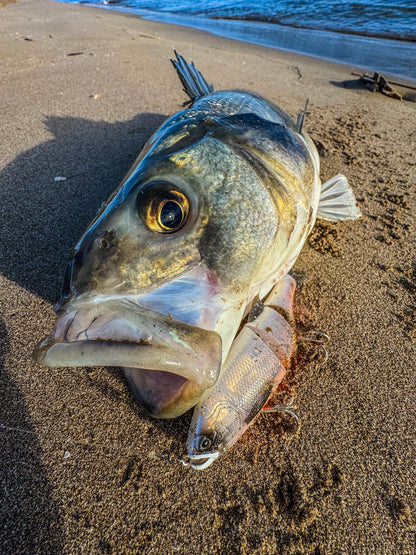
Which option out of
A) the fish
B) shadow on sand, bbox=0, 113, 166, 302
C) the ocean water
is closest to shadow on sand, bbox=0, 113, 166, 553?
shadow on sand, bbox=0, 113, 166, 302

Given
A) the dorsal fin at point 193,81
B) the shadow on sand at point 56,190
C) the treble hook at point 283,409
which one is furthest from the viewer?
the dorsal fin at point 193,81

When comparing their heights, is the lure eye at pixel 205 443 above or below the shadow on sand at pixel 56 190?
below

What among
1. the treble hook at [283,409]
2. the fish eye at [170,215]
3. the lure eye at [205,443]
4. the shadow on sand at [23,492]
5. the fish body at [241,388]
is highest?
the fish eye at [170,215]

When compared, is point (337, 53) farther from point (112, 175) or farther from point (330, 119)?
point (112, 175)

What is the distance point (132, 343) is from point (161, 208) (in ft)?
1.62

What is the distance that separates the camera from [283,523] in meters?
1.25

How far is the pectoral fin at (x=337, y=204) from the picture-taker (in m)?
2.60

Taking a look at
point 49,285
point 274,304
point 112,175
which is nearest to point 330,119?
point 112,175

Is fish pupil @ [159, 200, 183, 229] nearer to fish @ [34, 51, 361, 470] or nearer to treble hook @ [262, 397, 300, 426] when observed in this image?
fish @ [34, 51, 361, 470]

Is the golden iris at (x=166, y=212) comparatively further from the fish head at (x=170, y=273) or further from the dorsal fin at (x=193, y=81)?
the dorsal fin at (x=193, y=81)

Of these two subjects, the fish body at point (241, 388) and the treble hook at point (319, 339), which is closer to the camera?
the fish body at point (241, 388)

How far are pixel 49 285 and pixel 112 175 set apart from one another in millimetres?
1440

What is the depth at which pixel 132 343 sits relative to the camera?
108 cm

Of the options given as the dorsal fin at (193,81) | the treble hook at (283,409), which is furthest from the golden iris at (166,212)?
the dorsal fin at (193,81)
